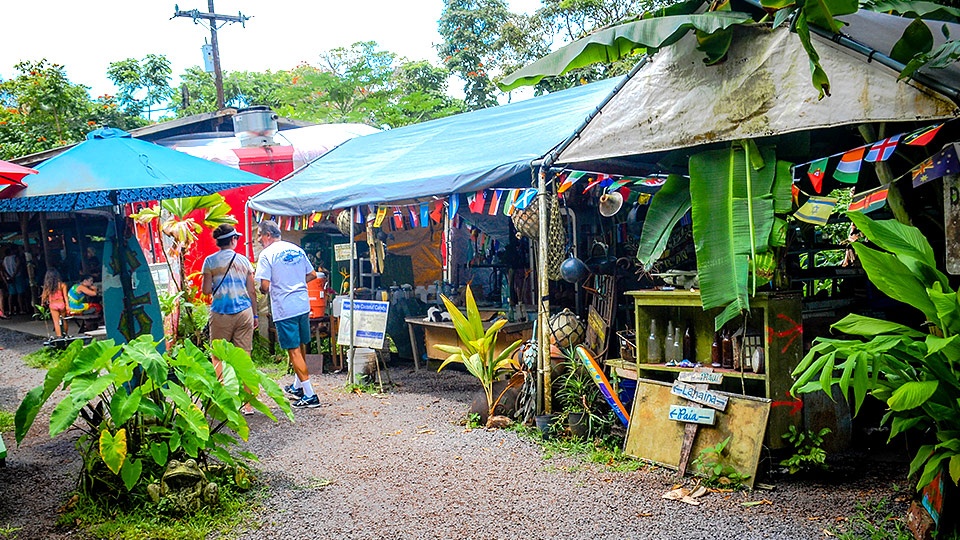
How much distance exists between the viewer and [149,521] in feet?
15.4

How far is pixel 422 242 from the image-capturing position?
11.2 metres

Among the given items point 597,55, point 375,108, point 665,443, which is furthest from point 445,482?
point 375,108

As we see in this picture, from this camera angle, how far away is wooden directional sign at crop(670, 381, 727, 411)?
550 centimetres

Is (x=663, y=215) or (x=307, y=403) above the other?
(x=663, y=215)

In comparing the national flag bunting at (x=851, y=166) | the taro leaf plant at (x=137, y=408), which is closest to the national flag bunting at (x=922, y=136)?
the national flag bunting at (x=851, y=166)

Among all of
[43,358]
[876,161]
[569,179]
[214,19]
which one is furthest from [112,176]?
[214,19]

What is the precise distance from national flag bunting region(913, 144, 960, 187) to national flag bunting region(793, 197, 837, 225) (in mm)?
1062

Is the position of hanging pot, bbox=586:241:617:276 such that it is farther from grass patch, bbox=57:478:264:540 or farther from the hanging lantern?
grass patch, bbox=57:478:264:540

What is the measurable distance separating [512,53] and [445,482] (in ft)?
65.8

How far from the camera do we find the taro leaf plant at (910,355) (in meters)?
3.68

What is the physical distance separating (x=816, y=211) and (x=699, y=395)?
1.55 metres

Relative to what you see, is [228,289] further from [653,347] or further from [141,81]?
[141,81]

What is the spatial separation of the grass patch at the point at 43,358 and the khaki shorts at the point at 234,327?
16.4 feet

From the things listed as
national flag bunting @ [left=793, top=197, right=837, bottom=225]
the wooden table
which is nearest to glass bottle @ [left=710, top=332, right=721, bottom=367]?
national flag bunting @ [left=793, top=197, right=837, bottom=225]
